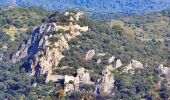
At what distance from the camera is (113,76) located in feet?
234

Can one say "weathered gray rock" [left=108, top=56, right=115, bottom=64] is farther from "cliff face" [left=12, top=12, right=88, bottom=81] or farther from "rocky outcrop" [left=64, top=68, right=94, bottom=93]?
"cliff face" [left=12, top=12, right=88, bottom=81]

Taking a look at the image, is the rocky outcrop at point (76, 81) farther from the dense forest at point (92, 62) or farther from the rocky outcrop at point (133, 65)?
the rocky outcrop at point (133, 65)

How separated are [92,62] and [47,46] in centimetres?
433

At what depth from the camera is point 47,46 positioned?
7600 centimetres

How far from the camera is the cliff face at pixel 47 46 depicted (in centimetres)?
7438

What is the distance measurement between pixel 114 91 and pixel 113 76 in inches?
73.7

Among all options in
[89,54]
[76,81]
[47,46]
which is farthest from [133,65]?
[47,46]

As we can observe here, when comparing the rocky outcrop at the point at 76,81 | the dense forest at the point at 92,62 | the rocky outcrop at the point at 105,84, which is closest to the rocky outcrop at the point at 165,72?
the dense forest at the point at 92,62

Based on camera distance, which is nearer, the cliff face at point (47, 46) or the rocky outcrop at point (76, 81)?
the rocky outcrop at point (76, 81)

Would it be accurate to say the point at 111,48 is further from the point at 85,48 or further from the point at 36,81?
the point at 36,81

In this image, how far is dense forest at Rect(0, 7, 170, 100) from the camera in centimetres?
7000

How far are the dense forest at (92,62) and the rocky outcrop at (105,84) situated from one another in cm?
47

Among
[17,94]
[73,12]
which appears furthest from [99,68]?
[73,12]

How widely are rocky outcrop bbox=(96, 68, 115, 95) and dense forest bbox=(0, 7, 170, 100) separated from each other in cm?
47
